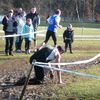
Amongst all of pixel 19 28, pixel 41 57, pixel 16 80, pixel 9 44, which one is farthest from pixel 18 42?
pixel 41 57

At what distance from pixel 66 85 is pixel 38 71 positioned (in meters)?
0.92

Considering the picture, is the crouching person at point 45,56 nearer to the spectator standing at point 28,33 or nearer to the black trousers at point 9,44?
the black trousers at point 9,44

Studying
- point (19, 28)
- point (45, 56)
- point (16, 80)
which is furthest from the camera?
point (19, 28)

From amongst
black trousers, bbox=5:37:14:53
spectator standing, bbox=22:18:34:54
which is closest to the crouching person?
black trousers, bbox=5:37:14:53

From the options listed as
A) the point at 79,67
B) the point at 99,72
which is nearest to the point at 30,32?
the point at 79,67

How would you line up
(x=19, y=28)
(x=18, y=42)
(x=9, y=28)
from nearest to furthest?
1. (x=9, y=28)
2. (x=18, y=42)
3. (x=19, y=28)

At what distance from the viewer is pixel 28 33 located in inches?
795

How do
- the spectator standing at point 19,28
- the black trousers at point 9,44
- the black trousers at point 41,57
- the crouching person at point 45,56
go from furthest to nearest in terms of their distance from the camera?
the spectator standing at point 19,28 → the black trousers at point 9,44 → the black trousers at point 41,57 → the crouching person at point 45,56

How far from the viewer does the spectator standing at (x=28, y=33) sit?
2011cm

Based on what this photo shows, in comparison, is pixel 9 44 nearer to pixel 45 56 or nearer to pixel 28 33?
pixel 28 33

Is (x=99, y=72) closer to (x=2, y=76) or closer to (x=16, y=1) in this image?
(x=2, y=76)

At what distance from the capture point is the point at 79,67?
56.6 ft

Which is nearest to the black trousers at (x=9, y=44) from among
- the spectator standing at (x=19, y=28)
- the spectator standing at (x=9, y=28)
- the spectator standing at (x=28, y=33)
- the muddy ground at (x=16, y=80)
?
the spectator standing at (x=9, y=28)

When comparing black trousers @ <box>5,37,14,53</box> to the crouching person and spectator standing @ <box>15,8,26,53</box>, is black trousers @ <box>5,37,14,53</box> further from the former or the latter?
the crouching person
